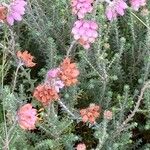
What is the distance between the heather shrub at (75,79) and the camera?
132 cm

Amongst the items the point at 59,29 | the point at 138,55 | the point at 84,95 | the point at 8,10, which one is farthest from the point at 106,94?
the point at 8,10

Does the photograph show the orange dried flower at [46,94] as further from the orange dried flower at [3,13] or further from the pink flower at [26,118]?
the orange dried flower at [3,13]

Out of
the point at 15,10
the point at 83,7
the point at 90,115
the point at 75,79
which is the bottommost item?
the point at 90,115

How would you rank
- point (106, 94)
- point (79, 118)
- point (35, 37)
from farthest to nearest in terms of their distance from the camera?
point (35, 37) < point (106, 94) < point (79, 118)

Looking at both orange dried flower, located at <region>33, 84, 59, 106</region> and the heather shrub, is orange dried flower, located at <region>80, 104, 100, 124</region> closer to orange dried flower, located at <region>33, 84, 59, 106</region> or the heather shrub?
the heather shrub

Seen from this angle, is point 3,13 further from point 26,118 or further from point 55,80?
point 26,118

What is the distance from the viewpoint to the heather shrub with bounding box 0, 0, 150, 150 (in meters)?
1.32

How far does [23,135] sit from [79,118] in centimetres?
19

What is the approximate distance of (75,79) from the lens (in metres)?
1.29

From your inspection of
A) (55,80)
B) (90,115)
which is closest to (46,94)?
(55,80)

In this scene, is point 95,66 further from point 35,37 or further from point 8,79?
point 8,79

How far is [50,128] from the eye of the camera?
1.43m

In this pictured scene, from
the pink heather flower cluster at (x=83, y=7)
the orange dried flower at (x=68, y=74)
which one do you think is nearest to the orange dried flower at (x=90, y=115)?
the orange dried flower at (x=68, y=74)

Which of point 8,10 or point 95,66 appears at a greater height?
point 8,10
